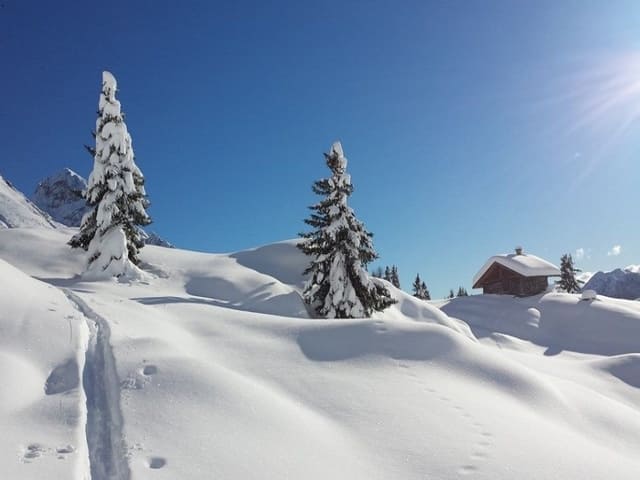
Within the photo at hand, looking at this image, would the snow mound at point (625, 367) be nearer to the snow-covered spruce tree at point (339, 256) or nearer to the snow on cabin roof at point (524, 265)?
the snow-covered spruce tree at point (339, 256)

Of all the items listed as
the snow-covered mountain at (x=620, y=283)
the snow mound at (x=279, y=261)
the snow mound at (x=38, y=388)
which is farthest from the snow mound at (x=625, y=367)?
the snow-covered mountain at (x=620, y=283)

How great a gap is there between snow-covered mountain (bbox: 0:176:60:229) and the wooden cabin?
110 m

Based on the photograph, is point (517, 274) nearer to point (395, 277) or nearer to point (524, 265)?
point (524, 265)

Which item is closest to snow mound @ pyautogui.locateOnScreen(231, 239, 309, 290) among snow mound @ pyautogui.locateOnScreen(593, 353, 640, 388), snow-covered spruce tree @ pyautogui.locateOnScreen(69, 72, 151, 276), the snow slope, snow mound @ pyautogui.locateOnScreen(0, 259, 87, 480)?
snow-covered spruce tree @ pyautogui.locateOnScreen(69, 72, 151, 276)

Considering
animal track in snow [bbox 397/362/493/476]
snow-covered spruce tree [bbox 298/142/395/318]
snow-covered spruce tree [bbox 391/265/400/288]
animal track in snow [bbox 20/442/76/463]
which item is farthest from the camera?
snow-covered spruce tree [bbox 391/265/400/288]

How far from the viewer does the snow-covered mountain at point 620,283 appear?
107 meters

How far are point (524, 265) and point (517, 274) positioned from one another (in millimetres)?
1194

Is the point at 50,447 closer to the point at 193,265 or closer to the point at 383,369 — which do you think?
the point at 383,369

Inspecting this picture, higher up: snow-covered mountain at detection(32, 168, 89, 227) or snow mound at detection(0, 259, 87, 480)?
snow-covered mountain at detection(32, 168, 89, 227)

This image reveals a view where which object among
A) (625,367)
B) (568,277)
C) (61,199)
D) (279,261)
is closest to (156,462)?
(625,367)

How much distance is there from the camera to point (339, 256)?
19.6m

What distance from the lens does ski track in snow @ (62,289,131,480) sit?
393 centimetres

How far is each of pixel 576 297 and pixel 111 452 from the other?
41.6 meters

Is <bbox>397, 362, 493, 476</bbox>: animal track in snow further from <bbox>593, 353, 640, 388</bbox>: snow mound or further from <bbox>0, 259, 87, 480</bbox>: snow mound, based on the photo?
<bbox>593, 353, 640, 388</bbox>: snow mound
